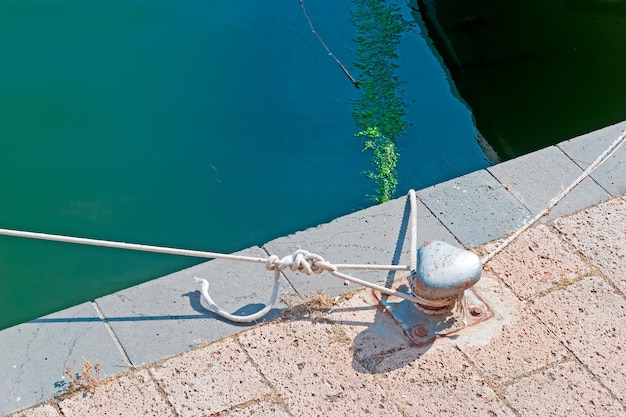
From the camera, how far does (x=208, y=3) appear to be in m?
5.03

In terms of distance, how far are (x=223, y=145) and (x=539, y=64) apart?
189 centimetres

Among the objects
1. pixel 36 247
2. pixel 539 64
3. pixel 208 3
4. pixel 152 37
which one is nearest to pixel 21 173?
pixel 36 247

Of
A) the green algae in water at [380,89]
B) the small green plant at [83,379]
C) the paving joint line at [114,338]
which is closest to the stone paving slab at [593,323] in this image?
the green algae in water at [380,89]

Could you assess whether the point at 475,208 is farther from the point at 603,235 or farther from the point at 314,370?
the point at 314,370

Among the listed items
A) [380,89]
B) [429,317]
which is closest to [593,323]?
[429,317]

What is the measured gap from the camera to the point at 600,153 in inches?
129

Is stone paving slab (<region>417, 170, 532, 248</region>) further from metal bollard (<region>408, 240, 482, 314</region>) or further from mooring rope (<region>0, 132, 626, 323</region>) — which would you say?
metal bollard (<region>408, 240, 482, 314</region>)

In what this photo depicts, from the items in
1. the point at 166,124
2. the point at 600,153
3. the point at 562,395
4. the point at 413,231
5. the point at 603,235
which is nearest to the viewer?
the point at 562,395

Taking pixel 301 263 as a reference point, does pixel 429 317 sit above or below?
below

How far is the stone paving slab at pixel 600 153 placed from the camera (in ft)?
10.4

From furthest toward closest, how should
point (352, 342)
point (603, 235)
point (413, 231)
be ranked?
1. point (603, 235)
2. point (413, 231)
3. point (352, 342)

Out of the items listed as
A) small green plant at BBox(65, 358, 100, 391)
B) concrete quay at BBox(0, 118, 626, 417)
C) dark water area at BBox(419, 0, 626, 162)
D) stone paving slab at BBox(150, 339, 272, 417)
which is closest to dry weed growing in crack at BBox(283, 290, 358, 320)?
concrete quay at BBox(0, 118, 626, 417)

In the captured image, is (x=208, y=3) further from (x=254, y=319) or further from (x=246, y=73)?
→ (x=254, y=319)

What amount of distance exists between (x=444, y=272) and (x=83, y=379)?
1.14 meters
